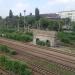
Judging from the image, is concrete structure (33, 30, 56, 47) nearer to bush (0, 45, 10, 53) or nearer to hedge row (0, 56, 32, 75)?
bush (0, 45, 10, 53)

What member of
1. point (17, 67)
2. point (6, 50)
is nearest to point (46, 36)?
point (6, 50)

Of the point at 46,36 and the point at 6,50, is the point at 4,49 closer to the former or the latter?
the point at 6,50

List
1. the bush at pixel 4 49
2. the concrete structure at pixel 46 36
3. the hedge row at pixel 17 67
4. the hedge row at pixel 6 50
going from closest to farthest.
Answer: the hedge row at pixel 17 67 < the hedge row at pixel 6 50 < the bush at pixel 4 49 < the concrete structure at pixel 46 36

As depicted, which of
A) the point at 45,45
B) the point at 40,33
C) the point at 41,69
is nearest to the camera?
the point at 41,69

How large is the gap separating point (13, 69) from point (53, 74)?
2.80 m

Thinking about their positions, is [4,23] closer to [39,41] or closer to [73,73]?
[39,41]

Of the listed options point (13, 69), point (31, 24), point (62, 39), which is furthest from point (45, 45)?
point (31, 24)

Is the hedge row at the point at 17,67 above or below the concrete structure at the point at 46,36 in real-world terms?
below

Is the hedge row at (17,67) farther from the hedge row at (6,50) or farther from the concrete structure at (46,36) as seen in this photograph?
the concrete structure at (46,36)

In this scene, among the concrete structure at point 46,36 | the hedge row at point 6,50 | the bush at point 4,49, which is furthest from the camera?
the concrete structure at point 46,36

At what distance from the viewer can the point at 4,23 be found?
266 ft

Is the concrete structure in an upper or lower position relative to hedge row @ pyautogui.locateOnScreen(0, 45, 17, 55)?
upper

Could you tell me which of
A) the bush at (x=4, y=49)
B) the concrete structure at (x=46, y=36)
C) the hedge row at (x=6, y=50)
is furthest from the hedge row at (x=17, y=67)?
the concrete structure at (x=46, y=36)

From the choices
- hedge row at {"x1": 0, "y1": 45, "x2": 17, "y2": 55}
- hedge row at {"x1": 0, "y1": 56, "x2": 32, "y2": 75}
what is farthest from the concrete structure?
hedge row at {"x1": 0, "y1": 56, "x2": 32, "y2": 75}
